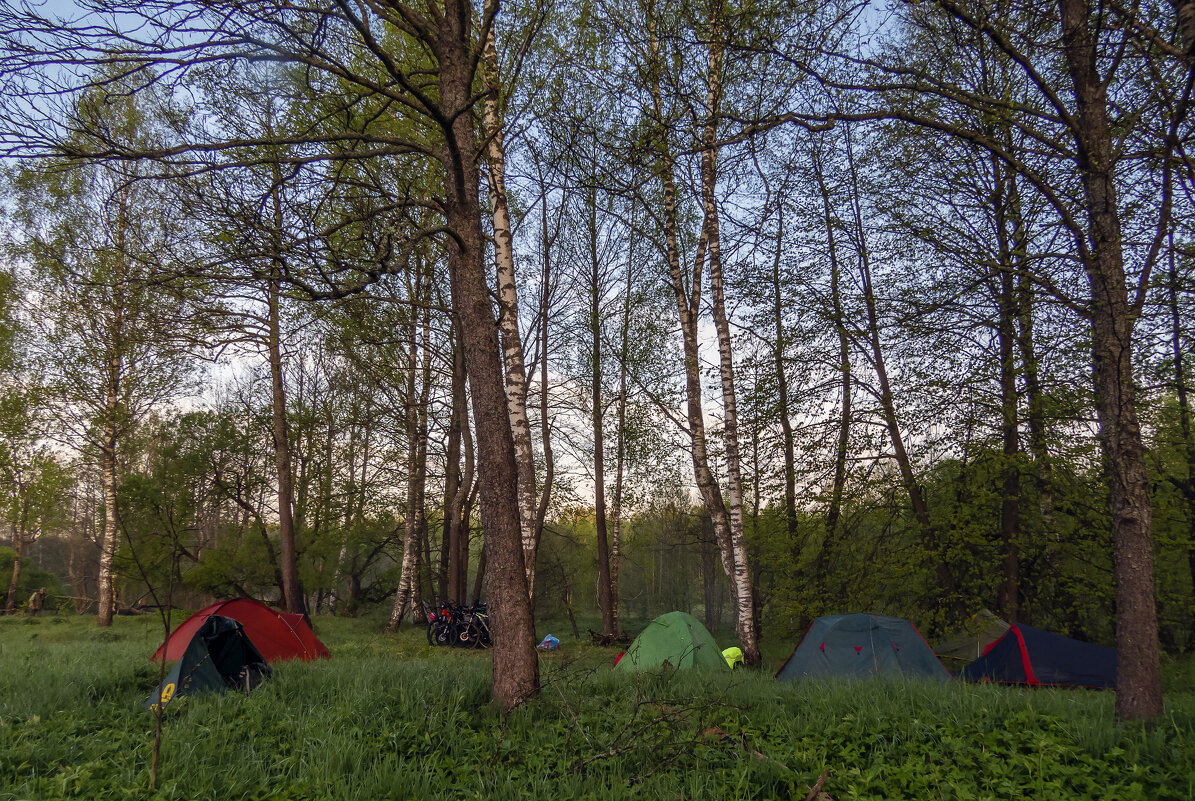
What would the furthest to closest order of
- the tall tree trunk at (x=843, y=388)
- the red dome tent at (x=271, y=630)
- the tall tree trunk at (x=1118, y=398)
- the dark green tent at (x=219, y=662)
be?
1. the tall tree trunk at (x=843, y=388)
2. the red dome tent at (x=271, y=630)
3. the dark green tent at (x=219, y=662)
4. the tall tree trunk at (x=1118, y=398)

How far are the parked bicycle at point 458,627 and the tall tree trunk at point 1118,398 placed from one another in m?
11.2

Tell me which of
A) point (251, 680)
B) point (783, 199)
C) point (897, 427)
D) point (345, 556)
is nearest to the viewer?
point (251, 680)

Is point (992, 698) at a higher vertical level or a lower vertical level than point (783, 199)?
lower

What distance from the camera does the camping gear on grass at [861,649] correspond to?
7809 millimetres

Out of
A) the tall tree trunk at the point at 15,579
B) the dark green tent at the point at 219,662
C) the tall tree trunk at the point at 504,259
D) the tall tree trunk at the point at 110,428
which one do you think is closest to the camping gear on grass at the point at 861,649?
the tall tree trunk at the point at 504,259

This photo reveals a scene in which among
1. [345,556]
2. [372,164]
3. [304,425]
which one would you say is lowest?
[345,556]

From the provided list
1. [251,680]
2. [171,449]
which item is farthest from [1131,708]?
[171,449]

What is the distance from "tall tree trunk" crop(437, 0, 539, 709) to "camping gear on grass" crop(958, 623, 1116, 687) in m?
7.08

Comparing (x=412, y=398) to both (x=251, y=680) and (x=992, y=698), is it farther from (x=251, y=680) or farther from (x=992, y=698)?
(x=992, y=698)

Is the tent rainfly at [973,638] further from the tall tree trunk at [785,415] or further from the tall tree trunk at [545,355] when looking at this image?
the tall tree trunk at [545,355]

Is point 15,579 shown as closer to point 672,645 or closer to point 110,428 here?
point 110,428

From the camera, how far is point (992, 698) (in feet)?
13.5

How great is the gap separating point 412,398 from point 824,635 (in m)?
11.7

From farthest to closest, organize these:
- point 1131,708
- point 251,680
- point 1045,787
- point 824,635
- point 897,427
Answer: point 897,427 → point 824,635 → point 251,680 → point 1131,708 → point 1045,787
